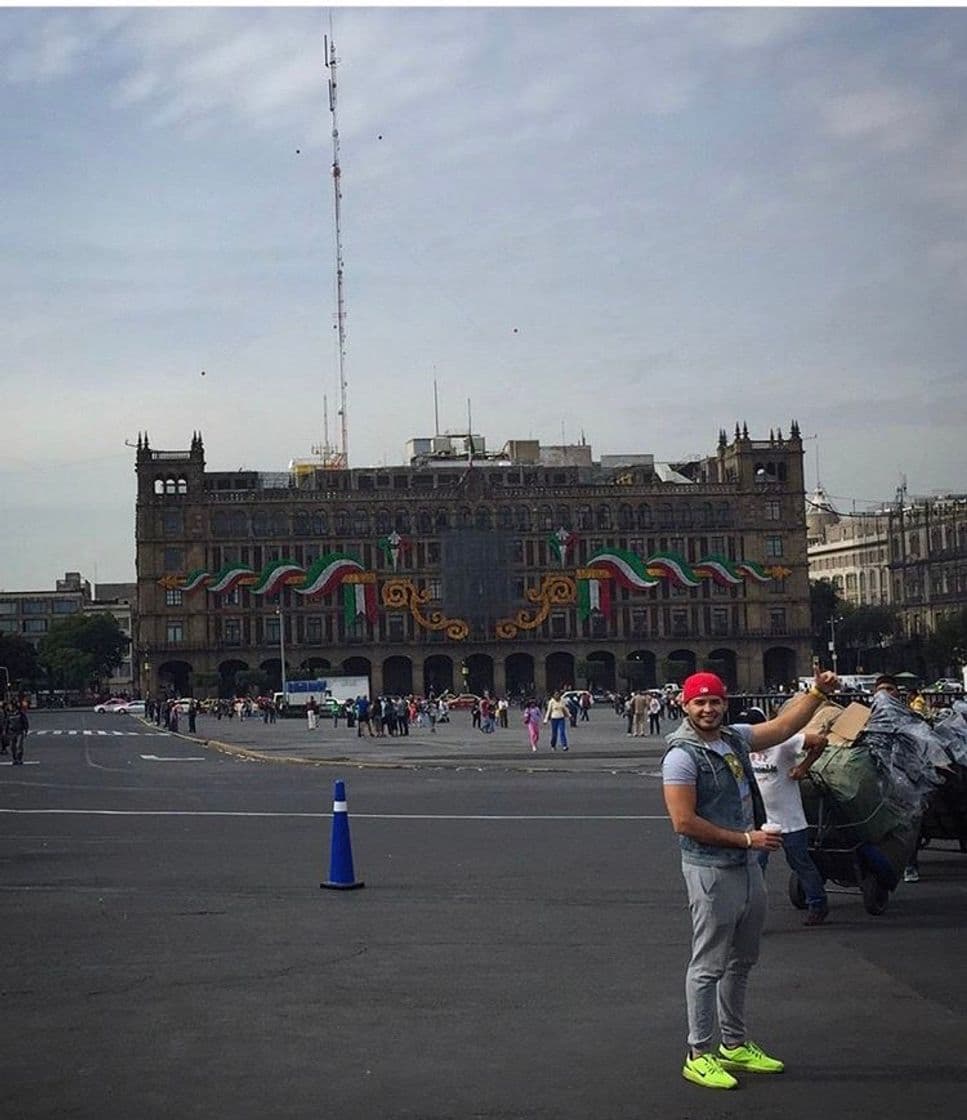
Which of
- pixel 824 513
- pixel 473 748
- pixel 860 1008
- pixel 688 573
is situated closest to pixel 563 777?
pixel 473 748

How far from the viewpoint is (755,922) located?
779 cm

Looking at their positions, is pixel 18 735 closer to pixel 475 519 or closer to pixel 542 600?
pixel 542 600

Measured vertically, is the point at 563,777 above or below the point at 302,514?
below

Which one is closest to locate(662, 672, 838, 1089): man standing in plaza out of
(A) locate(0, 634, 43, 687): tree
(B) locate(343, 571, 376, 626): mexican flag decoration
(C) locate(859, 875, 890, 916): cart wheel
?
(C) locate(859, 875, 890, 916): cart wheel

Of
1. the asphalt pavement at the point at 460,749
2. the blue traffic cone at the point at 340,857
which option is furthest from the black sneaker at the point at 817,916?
the asphalt pavement at the point at 460,749

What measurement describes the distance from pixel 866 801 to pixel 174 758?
33.2 meters

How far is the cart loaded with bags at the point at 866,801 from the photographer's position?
497 inches

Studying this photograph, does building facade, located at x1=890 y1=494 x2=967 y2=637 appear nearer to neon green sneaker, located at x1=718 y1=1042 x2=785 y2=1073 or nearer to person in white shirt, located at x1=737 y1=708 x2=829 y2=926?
person in white shirt, located at x1=737 y1=708 x2=829 y2=926

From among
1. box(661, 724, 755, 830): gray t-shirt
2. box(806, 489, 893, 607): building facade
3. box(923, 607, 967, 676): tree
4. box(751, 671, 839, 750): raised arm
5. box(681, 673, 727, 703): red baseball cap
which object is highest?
box(806, 489, 893, 607): building facade

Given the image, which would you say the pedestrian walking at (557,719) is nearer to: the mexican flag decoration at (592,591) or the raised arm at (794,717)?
the raised arm at (794,717)

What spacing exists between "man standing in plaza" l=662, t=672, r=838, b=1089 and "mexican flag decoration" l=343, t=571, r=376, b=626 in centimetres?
11723

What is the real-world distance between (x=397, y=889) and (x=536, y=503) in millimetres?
117045

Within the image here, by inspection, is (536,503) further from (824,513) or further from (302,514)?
(824,513)

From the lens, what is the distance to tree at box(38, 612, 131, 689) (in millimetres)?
173875
